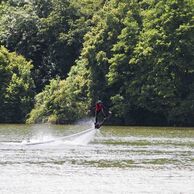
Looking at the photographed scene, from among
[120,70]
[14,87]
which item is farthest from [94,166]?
[14,87]

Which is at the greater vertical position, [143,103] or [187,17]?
[187,17]

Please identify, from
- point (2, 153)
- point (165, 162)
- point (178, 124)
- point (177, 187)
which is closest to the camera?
point (177, 187)

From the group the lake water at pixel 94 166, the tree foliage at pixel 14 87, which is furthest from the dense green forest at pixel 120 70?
the lake water at pixel 94 166

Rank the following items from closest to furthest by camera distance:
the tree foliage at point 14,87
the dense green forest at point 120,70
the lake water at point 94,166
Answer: the lake water at point 94,166
the dense green forest at point 120,70
the tree foliage at point 14,87

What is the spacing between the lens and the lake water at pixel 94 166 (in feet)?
96.0

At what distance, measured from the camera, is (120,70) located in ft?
295

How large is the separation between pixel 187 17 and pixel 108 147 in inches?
1585

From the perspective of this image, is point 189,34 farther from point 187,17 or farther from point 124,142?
point 124,142

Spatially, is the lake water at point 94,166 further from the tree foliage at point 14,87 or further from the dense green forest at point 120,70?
the tree foliage at point 14,87

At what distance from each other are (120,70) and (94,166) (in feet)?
176

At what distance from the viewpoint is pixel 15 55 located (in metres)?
104

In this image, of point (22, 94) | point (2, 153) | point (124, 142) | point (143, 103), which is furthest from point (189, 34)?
point (2, 153)

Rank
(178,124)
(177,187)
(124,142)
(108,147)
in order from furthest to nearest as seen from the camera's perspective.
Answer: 1. (178,124)
2. (124,142)
3. (108,147)
4. (177,187)

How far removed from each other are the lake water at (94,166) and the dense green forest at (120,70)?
31.4 meters
